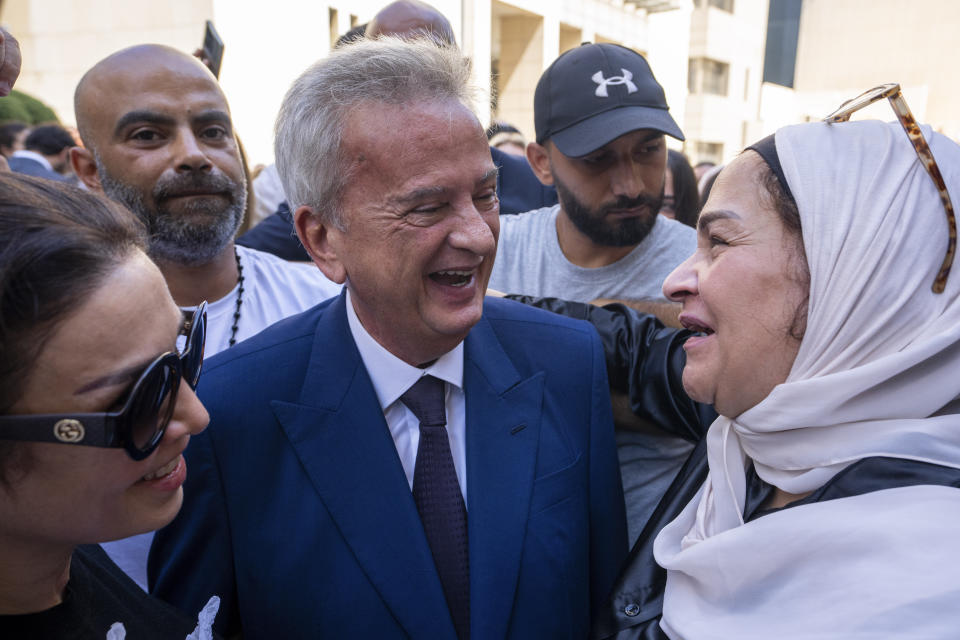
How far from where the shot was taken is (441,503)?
1698mm

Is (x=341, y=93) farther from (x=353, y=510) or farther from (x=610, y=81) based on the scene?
(x=610, y=81)

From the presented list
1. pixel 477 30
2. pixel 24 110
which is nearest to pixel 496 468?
pixel 24 110

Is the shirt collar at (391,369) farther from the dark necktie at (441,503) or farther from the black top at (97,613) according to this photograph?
the black top at (97,613)

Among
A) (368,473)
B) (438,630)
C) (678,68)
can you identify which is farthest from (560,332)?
(678,68)

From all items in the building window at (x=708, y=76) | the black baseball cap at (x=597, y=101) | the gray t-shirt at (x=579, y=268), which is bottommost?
the building window at (x=708, y=76)

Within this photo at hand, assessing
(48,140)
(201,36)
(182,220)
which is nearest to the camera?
(182,220)

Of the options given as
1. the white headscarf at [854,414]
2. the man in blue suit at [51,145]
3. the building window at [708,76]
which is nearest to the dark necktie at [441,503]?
the white headscarf at [854,414]

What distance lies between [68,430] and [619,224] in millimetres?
2068

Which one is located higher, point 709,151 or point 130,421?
point 130,421

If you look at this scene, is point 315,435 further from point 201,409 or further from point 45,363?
point 45,363

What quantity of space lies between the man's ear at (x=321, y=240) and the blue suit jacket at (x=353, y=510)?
12 centimetres

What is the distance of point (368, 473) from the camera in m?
1.66

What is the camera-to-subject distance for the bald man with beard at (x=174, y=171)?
2340mm

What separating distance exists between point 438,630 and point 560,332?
0.84 metres
